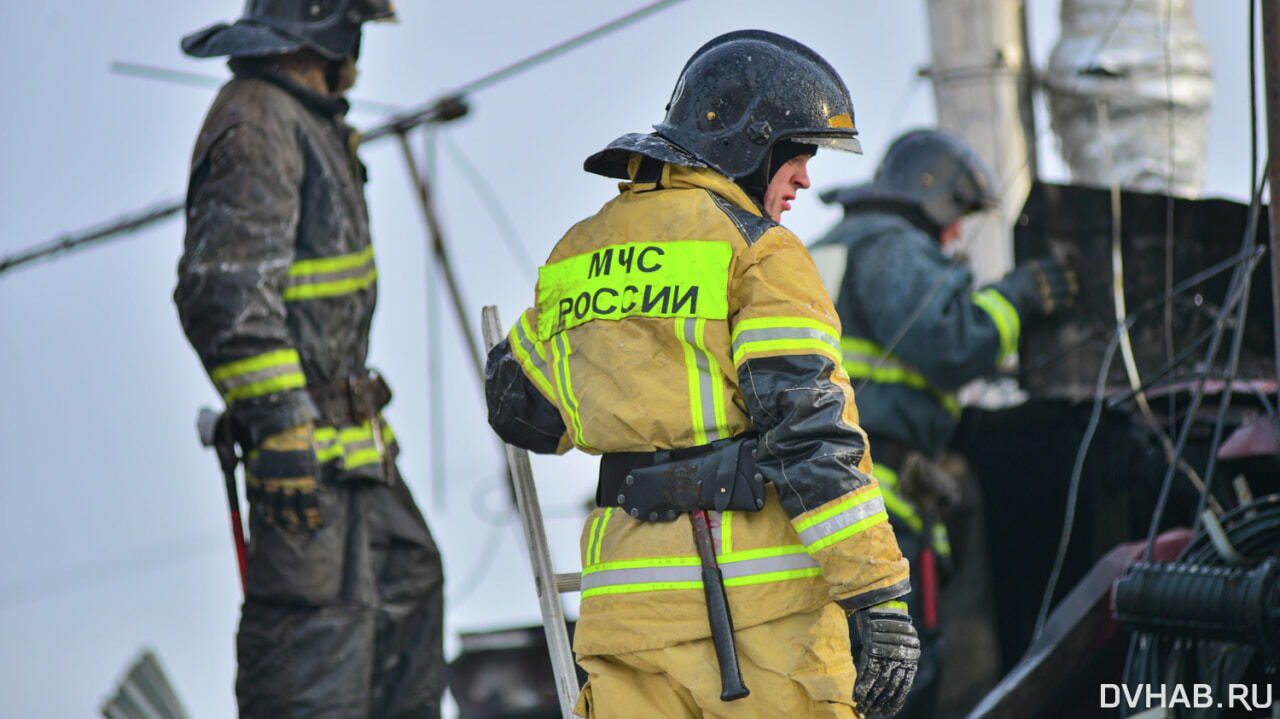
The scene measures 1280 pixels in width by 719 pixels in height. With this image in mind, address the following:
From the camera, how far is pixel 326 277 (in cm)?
432

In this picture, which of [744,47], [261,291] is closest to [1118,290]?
[744,47]

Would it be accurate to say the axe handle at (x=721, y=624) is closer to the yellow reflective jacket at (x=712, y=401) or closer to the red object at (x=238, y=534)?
the yellow reflective jacket at (x=712, y=401)

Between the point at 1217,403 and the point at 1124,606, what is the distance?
0.76 metres

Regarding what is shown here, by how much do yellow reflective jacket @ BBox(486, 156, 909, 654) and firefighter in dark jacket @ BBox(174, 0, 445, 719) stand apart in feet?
4.00

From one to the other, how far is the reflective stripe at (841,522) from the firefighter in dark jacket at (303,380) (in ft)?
5.51

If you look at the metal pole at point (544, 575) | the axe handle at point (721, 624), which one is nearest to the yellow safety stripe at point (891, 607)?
the axe handle at point (721, 624)

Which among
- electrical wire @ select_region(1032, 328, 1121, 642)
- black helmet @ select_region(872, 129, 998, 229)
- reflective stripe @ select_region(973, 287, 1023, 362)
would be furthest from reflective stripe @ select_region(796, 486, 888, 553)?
black helmet @ select_region(872, 129, 998, 229)

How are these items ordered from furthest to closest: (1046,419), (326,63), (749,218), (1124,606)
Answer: (1046,419) < (326,63) < (1124,606) < (749,218)

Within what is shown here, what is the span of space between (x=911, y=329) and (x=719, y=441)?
7.38 feet

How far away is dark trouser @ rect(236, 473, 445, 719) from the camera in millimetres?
4117

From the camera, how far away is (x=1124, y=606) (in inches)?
153

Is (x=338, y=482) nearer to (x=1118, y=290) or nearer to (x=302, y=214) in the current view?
(x=302, y=214)

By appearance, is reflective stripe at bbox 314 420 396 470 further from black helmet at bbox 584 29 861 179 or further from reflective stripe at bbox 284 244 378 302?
black helmet at bbox 584 29 861 179

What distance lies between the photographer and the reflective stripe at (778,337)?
9.46 ft
